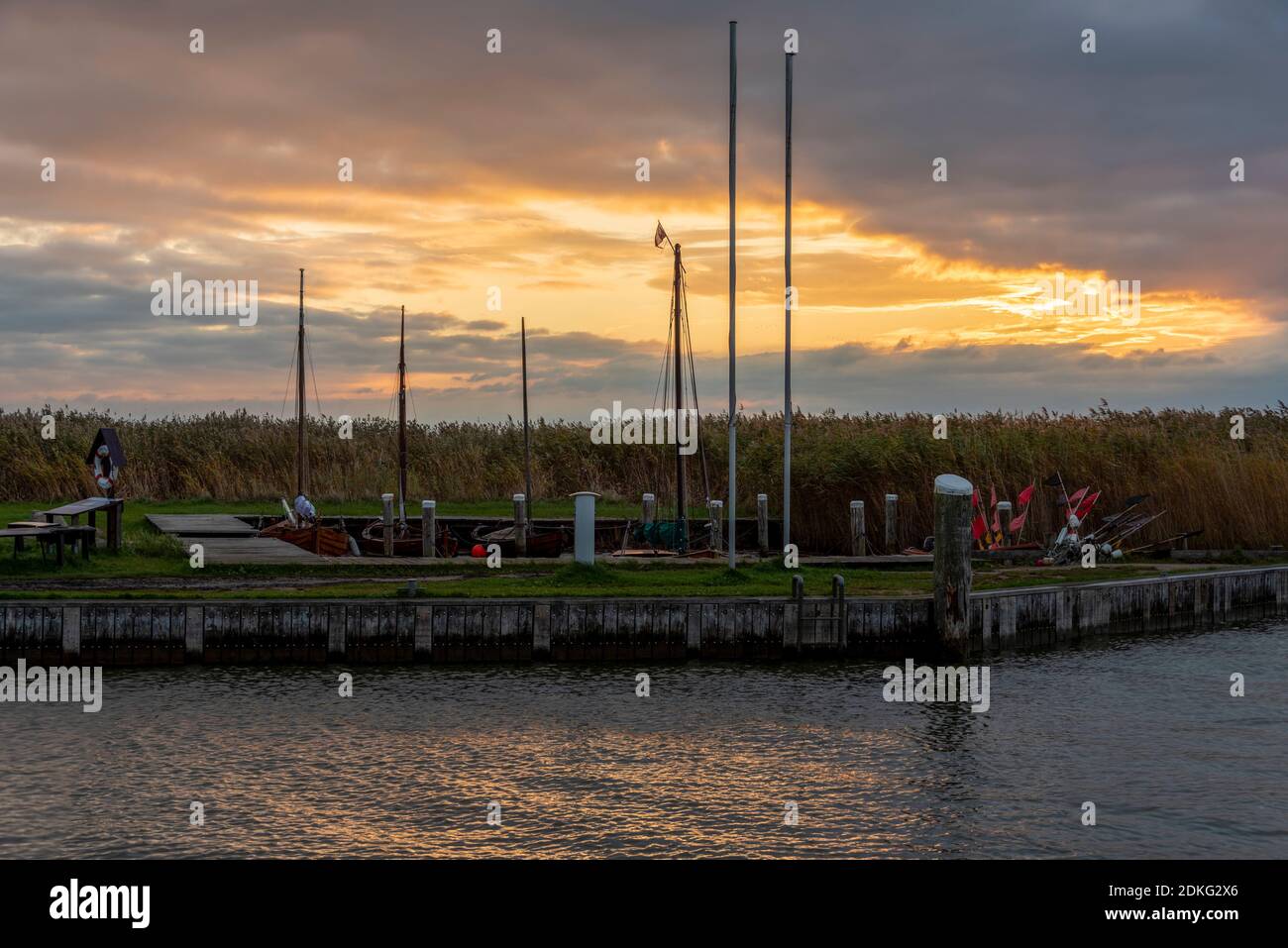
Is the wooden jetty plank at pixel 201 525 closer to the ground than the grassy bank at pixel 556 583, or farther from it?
farther from it

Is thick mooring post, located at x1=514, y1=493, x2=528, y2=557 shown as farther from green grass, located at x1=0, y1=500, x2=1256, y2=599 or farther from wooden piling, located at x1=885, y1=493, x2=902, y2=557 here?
wooden piling, located at x1=885, y1=493, x2=902, y2=557

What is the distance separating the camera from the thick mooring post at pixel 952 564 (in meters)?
19.9

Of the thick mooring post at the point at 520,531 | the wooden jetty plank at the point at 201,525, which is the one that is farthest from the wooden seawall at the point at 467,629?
the wooden jetty plank at the point at 201,525

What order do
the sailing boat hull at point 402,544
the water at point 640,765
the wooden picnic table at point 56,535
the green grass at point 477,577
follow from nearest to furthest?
1. the water at point 640,765
2. the green grass at point 477,577
3. the wooden picnic table at point 56,535
4. the sailing boat hull at point 402,544

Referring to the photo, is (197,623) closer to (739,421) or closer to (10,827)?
Result: (10,827)

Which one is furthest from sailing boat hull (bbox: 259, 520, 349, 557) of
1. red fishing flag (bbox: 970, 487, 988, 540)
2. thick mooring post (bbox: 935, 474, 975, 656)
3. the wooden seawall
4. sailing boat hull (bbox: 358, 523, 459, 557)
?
Result: red fishing flag (bbox: 970, 487, 988, 540)

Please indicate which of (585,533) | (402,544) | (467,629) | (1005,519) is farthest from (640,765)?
(1005,519)

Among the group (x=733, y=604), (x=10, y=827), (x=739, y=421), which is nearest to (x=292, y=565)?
(x=733, y=604)

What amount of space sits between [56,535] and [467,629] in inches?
338

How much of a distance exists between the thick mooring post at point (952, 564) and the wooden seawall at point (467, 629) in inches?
15.7

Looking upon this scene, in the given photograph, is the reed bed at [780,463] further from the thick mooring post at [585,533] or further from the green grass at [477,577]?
the thick mooring post at [585,533]

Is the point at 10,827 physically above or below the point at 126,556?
below
